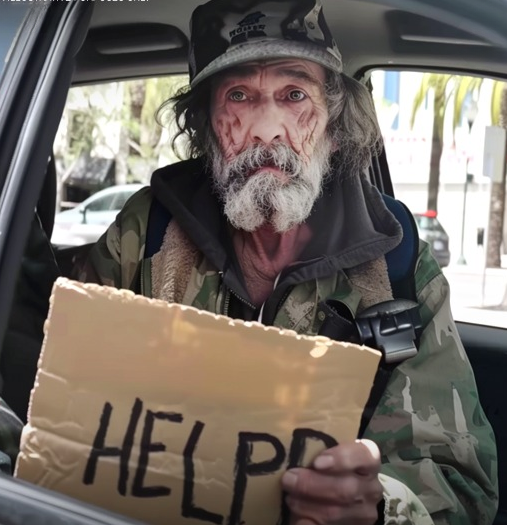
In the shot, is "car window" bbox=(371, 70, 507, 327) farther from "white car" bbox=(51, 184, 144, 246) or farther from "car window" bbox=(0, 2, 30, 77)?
"white car" bbox=(51, 184, 144, 246)

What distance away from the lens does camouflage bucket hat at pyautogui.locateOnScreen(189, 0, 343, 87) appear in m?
2.11

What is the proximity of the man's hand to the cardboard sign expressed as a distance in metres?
0.02

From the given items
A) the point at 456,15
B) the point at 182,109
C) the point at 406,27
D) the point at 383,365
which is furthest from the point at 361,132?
the point at 456,15

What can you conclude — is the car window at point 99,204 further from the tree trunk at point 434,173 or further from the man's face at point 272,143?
the tree trunk at point 434,173

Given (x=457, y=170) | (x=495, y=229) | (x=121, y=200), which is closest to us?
(x=121, y=200)

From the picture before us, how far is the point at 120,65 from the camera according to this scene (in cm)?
305

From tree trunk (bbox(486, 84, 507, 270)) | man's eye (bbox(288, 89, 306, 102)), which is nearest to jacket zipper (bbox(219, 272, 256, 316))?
man's eye (bbox(288, 89, 306, 102))

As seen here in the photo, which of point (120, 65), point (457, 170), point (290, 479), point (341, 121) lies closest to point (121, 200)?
point (120, 65)

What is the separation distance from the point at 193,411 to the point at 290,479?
171 millimetres

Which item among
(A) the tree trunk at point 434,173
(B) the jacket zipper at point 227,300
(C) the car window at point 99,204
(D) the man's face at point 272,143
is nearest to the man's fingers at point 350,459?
(B) the jacket zipper at point 227,300

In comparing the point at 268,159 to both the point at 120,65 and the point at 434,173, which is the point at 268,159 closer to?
the point at 120,65

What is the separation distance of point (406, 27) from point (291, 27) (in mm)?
282

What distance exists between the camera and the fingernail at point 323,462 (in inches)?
51.7

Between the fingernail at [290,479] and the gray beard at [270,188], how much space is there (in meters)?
0.95
